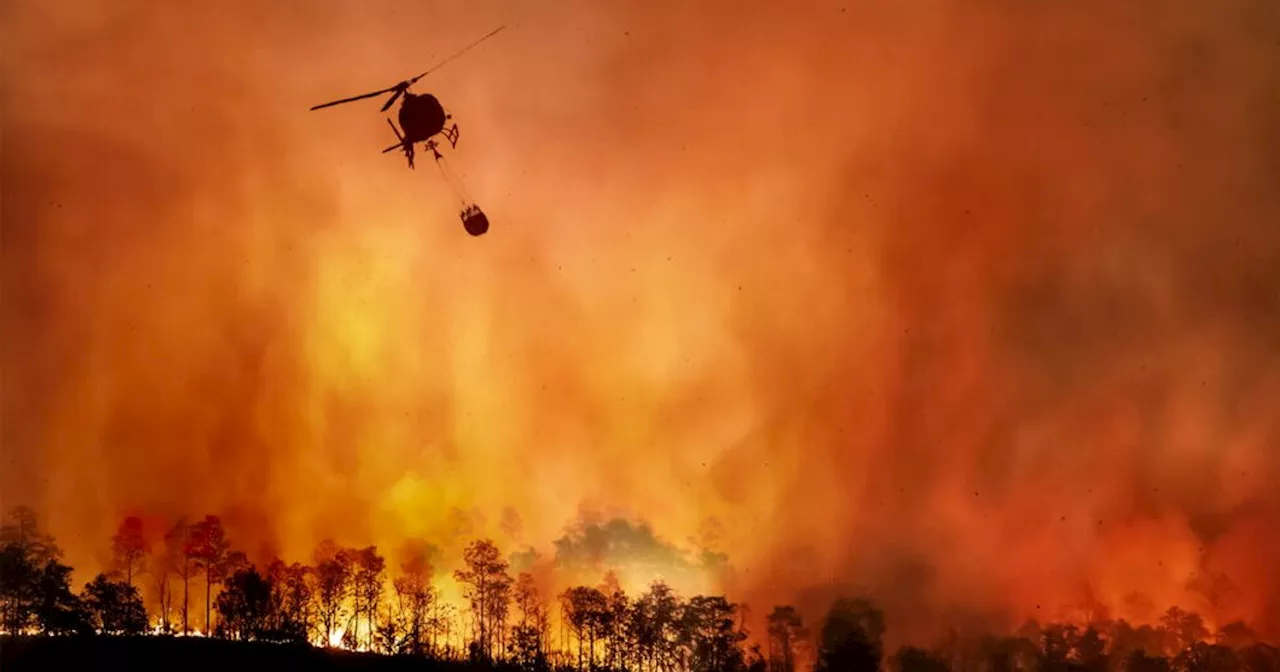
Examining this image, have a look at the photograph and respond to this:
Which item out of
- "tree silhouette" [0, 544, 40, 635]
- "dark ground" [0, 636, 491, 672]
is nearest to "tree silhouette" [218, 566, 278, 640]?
"tree silhouette" [0, 544, 40, 635]

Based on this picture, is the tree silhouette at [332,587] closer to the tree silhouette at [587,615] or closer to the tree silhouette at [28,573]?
the tree silhouette at [28,573]

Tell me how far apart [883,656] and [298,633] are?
37141 millimetres

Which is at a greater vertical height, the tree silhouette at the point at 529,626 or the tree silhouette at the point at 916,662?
the tree silhouette at the point at 529,626

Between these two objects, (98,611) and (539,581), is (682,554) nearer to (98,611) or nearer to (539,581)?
(539,581)

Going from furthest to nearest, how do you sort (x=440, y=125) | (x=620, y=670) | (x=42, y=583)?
(x=620, y=670), (x=42, y=583), (x=440, y=125)

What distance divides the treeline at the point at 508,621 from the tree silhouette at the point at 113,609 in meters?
0.12

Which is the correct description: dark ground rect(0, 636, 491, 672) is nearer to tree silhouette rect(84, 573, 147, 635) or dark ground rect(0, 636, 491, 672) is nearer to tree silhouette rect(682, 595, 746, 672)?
tree silhouette rect(84, 573, 147, 635)

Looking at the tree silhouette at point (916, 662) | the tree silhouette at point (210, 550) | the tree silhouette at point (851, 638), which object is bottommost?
the tree silhouette at point (916, 662)

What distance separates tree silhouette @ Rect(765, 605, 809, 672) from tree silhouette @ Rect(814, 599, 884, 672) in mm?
1753

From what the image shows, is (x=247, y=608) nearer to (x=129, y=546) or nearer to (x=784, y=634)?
(x=129, y=546)

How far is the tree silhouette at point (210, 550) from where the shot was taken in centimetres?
6694

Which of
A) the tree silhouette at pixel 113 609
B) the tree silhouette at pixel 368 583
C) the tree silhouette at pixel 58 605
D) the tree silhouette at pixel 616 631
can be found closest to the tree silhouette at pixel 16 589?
the tree silhouette at pixel 58 605

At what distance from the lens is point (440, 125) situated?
121 feet

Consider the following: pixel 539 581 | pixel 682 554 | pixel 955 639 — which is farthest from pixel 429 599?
pixel 955 639
